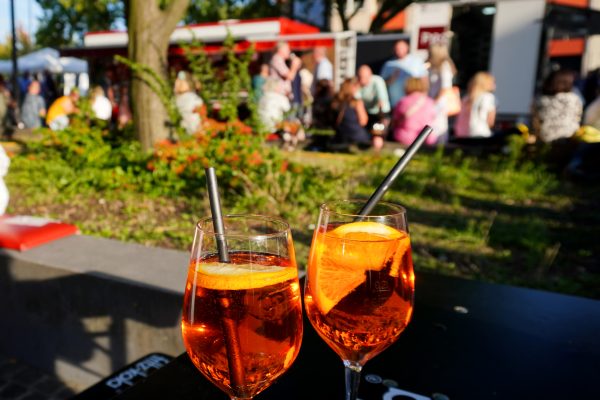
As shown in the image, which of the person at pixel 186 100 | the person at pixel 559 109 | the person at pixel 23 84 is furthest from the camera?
the person at pixel 23 84

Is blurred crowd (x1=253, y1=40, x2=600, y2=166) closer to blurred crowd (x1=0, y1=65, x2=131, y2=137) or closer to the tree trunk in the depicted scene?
the tree trunk

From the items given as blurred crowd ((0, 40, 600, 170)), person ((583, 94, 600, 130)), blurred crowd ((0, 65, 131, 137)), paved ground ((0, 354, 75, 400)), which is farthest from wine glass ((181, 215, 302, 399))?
blurred crowd ((0, 65, 131, 137))

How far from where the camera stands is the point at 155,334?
2.40 meters

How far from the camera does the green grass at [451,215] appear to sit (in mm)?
3309

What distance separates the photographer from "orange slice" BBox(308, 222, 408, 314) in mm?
933

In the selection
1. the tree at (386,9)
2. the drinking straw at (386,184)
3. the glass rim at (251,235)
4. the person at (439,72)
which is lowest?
the glass rim at (251,235)

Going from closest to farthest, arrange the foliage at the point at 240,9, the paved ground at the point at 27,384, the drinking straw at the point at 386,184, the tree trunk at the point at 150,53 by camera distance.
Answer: the drinking straw at the point at 386,184, the paved ground at the point at 27,384, the tree trunk at the point at 150,53, the foliage at the point at 240,9

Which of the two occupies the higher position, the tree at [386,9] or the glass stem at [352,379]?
the tree at [386,9]

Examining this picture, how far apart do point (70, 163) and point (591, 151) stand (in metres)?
5.57

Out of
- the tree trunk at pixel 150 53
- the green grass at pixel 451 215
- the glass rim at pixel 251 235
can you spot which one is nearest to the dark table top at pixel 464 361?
the glass rim at pixel 251 235

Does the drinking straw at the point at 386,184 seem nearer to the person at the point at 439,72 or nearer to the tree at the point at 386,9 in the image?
the person at the point at 439,72

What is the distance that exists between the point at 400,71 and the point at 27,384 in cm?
827

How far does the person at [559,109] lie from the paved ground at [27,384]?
6607mm

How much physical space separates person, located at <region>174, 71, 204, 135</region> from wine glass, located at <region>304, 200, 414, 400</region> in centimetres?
525
